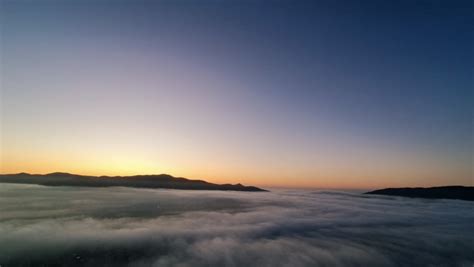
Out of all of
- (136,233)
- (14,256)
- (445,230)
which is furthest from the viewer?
(445,230)

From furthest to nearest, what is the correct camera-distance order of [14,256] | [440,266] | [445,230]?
[445,230] → [440,266] → [14,256]

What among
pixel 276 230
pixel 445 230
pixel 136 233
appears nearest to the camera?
pixel 136 233

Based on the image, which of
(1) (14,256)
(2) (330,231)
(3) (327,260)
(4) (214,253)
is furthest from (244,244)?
(1) (14,256)

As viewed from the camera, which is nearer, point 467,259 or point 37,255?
point 37,255

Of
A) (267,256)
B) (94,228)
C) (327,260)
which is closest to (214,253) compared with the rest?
(267,256)

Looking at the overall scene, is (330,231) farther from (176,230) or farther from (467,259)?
(176,230)

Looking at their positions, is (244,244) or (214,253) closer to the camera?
(214,253)

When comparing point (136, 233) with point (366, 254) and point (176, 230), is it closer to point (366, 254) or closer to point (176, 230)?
point (176, 230)

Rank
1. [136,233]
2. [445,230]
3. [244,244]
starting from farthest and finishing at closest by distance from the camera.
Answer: [445,230] → [136,233] → [244,244]
